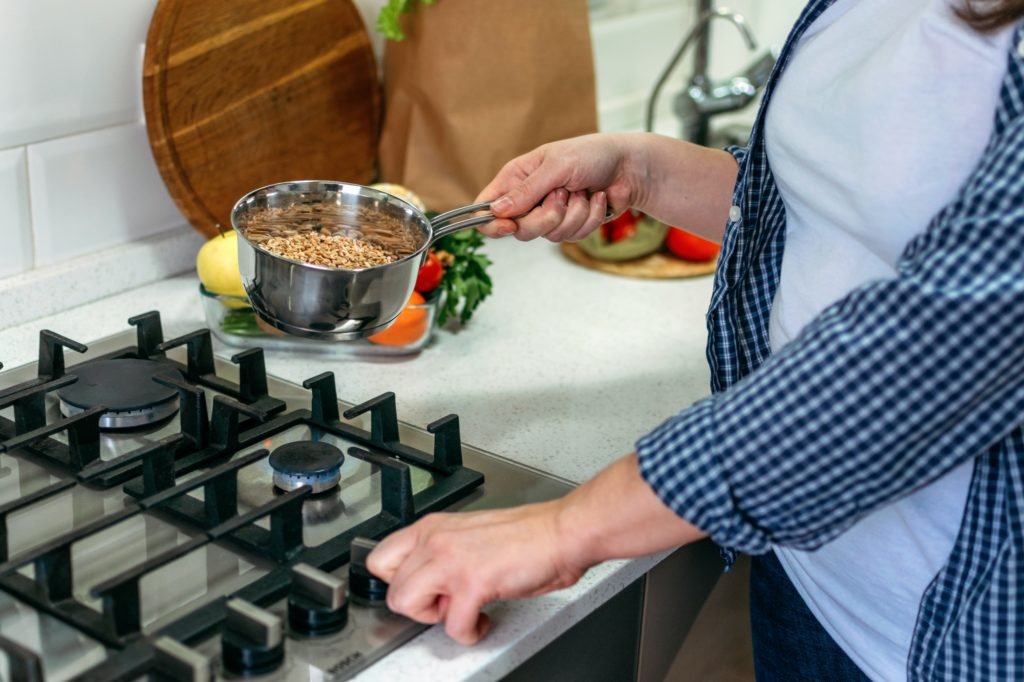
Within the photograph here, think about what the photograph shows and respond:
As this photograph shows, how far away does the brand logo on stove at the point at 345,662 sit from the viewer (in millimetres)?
695

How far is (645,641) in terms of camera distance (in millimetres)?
964

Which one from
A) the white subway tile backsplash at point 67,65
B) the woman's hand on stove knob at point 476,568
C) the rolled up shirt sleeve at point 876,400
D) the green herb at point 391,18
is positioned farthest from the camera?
the green herb at point 391,18

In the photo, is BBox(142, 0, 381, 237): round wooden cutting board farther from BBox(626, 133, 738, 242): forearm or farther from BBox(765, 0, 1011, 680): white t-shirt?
BBox(765, 0, 1011, 680): white t-shirt

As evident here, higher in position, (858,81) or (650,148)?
(858,81)

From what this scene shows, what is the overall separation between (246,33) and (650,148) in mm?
467

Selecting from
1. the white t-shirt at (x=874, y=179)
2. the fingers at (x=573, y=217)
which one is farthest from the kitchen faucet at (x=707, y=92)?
the white t-shirt at (x=874, y=179)

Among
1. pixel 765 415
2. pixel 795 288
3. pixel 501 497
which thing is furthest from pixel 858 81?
pixel 501 497

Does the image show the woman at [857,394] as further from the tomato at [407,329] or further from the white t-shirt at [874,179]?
the tomato at [407,329]

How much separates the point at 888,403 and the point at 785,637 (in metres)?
0.43

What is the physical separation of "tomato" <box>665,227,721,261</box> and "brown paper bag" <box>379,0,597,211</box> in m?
0.19

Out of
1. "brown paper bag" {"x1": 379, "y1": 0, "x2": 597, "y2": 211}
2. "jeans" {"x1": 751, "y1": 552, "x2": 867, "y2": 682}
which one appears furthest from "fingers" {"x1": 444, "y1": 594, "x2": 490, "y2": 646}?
"brown paper bag" {"x1": 379, "y1": 0, "x2": 597, "y2": 211}

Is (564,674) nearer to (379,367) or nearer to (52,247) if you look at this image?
(379,367)

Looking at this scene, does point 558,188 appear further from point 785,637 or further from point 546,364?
point 785,637

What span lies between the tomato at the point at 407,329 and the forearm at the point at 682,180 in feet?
0.77
